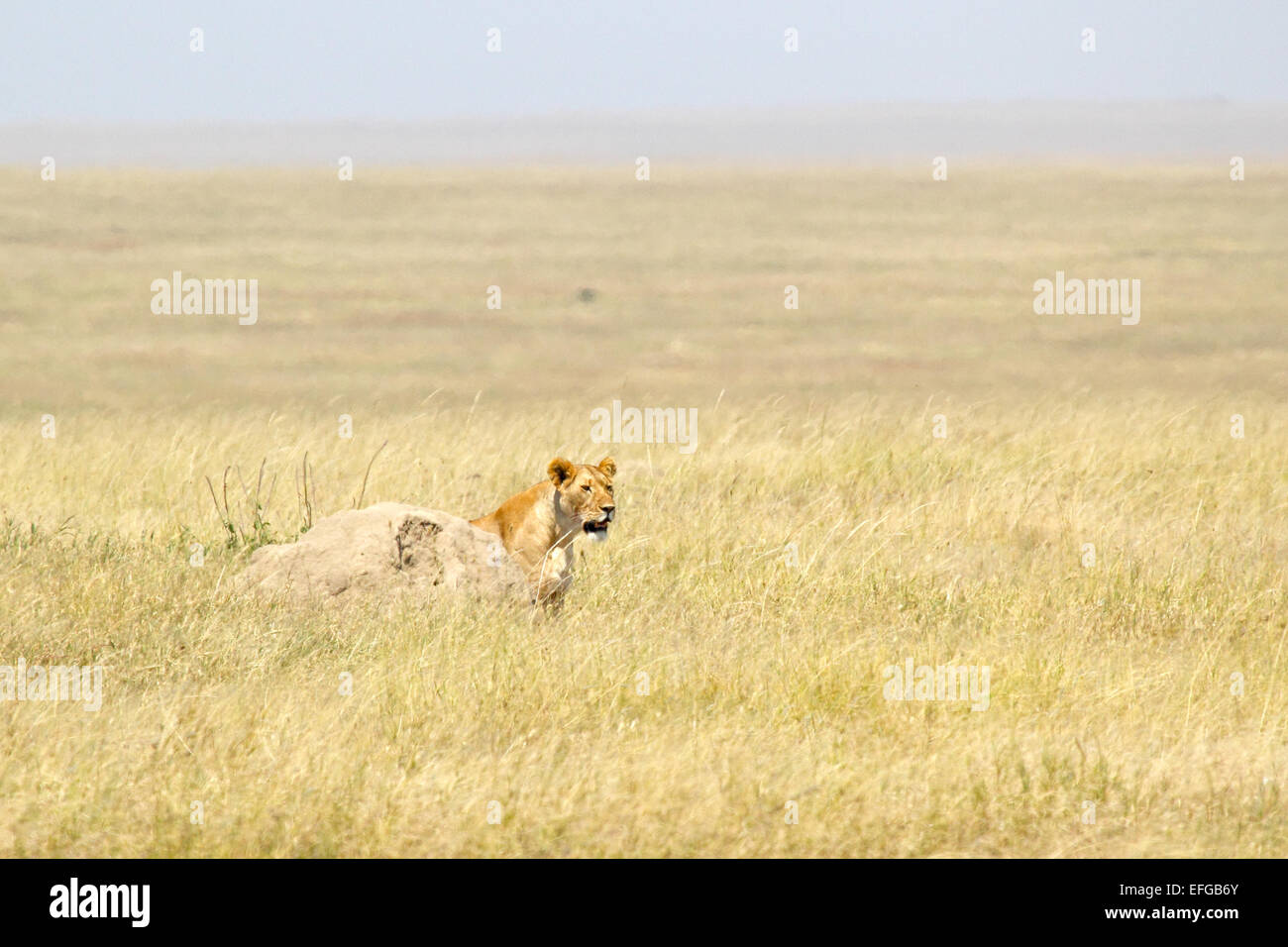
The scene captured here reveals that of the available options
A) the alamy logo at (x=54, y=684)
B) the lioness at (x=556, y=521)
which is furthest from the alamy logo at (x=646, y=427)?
the alamy logo at (x=54, y=684)

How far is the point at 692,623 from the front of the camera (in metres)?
8.09

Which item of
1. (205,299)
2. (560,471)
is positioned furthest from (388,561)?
(205,299)

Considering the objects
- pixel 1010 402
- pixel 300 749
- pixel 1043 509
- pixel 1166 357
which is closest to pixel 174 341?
pixel 1010 402

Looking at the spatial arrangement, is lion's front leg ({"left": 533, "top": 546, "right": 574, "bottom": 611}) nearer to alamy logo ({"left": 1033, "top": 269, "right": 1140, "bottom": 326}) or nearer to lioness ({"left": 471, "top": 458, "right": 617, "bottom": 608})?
lioness ({"left": 471, "top": 458, "right": 617, "bottom": 608})

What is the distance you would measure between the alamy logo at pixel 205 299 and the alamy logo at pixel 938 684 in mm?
22913

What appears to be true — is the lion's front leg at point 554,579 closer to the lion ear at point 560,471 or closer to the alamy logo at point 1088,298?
the lion ear at point 560,471

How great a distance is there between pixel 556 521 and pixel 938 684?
2512 mm

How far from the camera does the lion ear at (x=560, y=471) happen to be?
8133 millimetres
